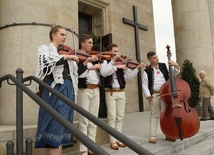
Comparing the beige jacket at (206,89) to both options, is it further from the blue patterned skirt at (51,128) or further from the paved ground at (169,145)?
the blue patterned skirt at (51,128)

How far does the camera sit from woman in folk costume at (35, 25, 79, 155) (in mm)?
2363

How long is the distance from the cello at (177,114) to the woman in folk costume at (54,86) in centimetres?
162

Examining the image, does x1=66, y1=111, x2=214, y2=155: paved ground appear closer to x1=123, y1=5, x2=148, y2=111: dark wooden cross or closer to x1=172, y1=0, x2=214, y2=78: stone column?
x1=123, y1=5, x2=148, y2=111: dark wooden cross

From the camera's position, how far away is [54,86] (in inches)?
97.7

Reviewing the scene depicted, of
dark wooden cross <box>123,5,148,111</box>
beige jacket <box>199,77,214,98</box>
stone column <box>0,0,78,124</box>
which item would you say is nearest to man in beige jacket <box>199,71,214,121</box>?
beige jacket <box>199,77,214,98</box>

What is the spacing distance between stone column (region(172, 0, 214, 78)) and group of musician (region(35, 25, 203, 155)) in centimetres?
545

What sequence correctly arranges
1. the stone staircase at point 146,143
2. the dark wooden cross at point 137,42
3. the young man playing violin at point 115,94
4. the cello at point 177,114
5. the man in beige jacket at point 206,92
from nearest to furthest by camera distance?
the stone staircase at point 146,143, the cello at point 177,114, the young man playing violin at point 115,94, the man in beige jacket at point 206,92, the dark wooden cross at point 137,42

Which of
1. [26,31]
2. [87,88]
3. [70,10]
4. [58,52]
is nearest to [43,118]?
[58,52]

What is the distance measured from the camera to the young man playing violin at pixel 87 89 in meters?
3.22

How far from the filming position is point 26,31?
11.6 feet

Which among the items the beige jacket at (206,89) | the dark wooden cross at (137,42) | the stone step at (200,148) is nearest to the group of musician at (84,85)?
the stone step at (200,148)

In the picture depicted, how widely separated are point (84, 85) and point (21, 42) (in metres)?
1.11

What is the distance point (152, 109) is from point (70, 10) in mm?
2135

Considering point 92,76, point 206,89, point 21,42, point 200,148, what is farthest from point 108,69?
point 206,89
